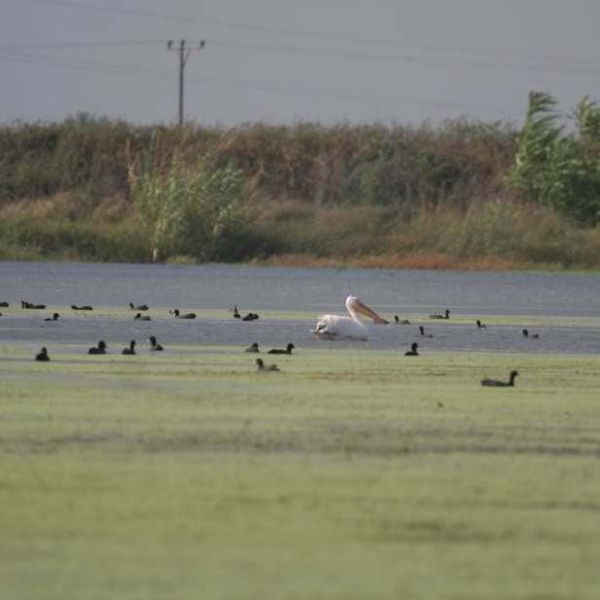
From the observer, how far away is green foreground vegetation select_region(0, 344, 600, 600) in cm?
909

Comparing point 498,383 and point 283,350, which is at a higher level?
point 498,383

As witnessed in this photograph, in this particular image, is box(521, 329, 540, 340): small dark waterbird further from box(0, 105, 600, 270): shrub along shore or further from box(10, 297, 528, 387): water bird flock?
box(0, 105, 600, 270): shrub along shore

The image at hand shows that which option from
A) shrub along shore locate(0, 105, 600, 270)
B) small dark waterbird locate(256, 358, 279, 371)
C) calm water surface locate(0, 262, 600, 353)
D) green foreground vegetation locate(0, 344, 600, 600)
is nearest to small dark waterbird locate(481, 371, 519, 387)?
green foreground vegetation locate(0, 344, 600, 600)

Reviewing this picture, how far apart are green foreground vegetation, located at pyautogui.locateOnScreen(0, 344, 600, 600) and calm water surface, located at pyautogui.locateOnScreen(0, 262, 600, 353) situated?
676cm

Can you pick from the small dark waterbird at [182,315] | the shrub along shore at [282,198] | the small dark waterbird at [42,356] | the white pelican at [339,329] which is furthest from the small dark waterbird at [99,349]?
the shrub along shore at [282,198]

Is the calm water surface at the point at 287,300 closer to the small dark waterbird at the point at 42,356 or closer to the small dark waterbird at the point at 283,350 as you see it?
the small dark waterbird at the point at 283,350

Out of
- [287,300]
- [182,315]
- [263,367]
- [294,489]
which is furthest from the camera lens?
[287,300]

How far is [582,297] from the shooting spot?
41406 mm

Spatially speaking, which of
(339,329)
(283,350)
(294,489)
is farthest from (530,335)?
(294,489)

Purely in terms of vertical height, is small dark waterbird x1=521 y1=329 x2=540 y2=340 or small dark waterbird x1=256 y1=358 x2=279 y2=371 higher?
small dark waterbird x1=256 y1=358 x2=279 y2=371

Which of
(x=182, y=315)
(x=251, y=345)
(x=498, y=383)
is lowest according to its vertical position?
(x=182, y=315)

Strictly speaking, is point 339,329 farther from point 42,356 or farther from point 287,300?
point 287,300

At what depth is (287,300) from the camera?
3684cm

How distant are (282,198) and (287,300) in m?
30.8
